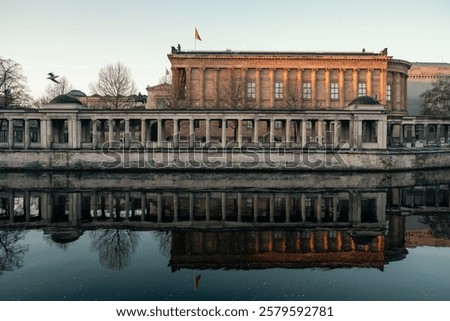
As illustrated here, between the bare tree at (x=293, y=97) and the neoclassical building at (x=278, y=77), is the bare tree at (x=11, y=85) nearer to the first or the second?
the neoclassical building at (x=278, y=77)

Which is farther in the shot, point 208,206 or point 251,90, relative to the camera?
point 251,90

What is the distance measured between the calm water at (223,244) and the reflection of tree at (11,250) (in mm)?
42

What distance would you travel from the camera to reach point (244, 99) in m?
64.2

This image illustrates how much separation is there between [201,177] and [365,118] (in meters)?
21.4

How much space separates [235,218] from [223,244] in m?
4.41

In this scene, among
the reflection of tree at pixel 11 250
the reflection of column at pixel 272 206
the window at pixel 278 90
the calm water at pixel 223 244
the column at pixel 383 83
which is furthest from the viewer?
the window at pixel 278 90

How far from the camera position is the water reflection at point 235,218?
14234 millimetres

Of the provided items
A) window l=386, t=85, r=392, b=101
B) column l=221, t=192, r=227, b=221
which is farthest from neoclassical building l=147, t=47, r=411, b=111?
column l=221, t=192, r=227, b=221

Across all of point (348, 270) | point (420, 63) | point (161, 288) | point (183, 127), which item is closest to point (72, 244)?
point (161, 288)

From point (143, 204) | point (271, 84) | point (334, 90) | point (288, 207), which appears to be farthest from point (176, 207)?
Result: point (334, 90)

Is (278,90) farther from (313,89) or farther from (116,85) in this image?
(116,85)

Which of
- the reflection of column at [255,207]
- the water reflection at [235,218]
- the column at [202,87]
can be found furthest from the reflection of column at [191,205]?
the column at [202,87]

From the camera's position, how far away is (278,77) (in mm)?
67062

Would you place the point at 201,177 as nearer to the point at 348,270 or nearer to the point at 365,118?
the point at 365,118
